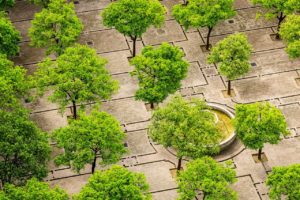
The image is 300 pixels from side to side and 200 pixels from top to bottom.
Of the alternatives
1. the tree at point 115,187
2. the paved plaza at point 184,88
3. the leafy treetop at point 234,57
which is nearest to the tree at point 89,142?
the tree at point 115,187

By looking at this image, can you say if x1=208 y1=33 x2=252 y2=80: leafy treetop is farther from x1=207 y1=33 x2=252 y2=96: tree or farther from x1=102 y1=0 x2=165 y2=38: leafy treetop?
x1=102 y1=0 x2=165 y2=38: leafy treetop

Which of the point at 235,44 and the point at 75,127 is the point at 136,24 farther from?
the point at 75,127

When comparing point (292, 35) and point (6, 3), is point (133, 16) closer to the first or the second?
point (6, 3)

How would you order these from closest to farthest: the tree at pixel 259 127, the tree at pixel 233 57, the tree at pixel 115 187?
the tree at pixel 115 187 < the tree at pixel 259 127 < the tree at pixel 233 57

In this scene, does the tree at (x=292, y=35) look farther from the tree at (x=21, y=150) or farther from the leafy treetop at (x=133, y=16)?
the tree at (x=21, y=150)

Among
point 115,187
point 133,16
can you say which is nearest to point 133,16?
point 133,16

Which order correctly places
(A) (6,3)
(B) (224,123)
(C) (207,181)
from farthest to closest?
(A) (6,3), (B) (224,123), (C) (207,181)

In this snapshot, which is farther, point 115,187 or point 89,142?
point 89,142

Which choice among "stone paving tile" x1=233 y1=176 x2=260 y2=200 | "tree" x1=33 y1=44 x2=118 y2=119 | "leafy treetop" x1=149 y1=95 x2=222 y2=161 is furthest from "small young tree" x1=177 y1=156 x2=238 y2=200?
"tree" x1=33 y1=44 x2=118 y2=119
